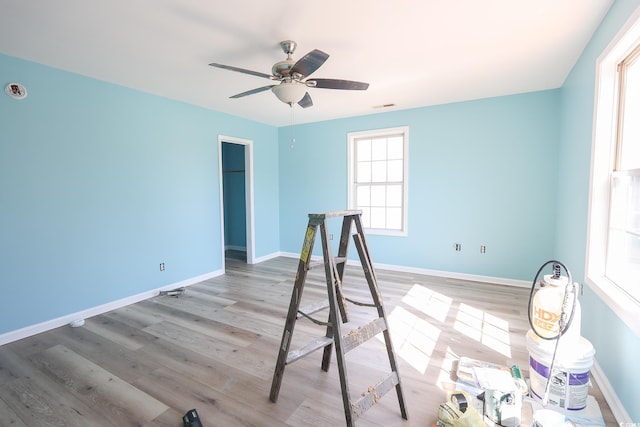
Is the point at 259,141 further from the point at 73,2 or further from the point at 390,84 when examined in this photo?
the point at 73,2

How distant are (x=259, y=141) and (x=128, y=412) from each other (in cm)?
440

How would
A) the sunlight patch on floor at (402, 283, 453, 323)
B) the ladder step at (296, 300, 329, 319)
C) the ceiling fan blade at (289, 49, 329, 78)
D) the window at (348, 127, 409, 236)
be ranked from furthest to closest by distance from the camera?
the window at (348, 127, 409, 236) → the sunlight patch on floor at (402, 283, 453, 323) → the ceiling fan blade at (289, 49, 329, 78) → the ladder step at (296, 300, 329, 319)

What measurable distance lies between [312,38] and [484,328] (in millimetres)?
3004

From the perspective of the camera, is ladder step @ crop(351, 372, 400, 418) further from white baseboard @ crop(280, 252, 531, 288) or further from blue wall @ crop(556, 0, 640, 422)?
white baseboard @ crop(280, 252, 531, 288)

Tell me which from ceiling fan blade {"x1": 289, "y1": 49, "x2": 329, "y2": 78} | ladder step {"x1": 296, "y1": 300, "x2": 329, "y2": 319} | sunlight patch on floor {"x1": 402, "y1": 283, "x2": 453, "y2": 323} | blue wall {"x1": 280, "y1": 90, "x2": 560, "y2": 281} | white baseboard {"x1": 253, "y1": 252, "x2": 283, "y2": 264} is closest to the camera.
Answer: ladder step {"x1": 296, "y1": 300, "x2": 329, "y2": 319}

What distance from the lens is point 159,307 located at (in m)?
3.43

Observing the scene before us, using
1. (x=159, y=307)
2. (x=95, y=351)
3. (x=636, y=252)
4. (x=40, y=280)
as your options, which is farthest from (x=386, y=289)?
(x=40, y=280)

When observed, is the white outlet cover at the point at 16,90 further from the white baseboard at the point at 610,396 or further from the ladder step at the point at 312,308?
the white baseboard at the point at 610,396

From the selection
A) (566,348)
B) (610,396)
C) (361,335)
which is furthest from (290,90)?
(610,396)

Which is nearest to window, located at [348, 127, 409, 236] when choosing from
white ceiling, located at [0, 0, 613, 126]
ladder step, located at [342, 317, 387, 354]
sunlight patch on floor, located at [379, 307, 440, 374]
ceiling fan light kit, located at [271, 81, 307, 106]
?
white ceiling, located at [0, 0, 613, 126]

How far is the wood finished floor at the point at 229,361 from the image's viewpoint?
180 cm

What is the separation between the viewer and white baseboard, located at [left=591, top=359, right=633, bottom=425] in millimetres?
1632

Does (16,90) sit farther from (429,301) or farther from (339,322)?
(429,301)

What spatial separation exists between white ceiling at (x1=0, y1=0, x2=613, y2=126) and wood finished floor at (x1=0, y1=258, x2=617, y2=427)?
2489 millimetres
